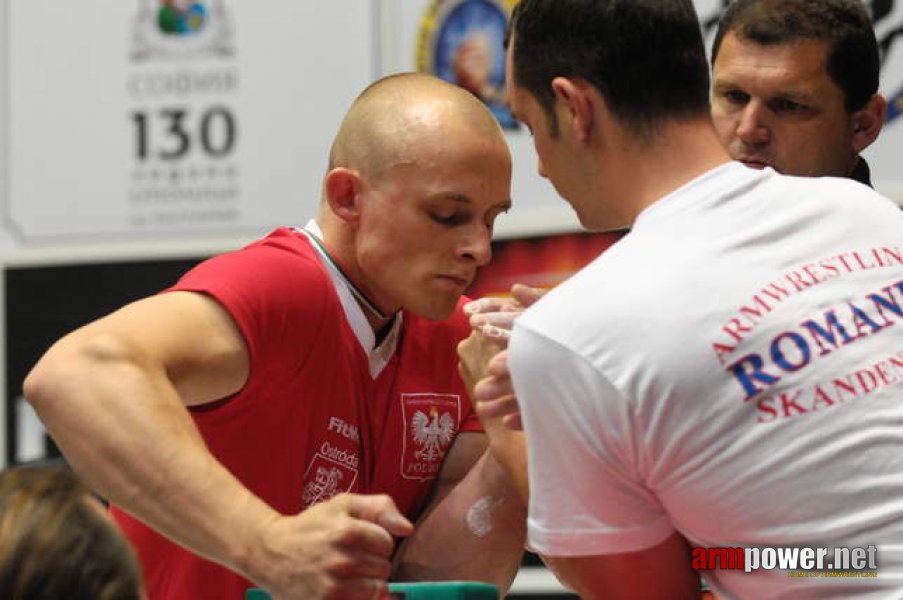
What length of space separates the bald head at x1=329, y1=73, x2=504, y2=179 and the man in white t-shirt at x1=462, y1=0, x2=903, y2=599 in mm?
431

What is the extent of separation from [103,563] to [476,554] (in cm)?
92

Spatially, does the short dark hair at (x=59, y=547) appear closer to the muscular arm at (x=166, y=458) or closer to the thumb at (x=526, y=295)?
the muscular arm at (x=166, y=458)

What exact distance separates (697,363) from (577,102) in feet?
1.20

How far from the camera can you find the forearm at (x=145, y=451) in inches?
68.7

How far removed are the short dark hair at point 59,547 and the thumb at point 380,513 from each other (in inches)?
11.7

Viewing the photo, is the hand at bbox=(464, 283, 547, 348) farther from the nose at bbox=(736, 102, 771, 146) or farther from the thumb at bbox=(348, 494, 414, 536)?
the nose at bbox=(736, 102, 771, 146)

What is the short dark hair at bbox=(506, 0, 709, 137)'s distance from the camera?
1.82m

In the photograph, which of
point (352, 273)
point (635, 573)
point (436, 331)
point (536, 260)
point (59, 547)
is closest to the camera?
point (59, 547)

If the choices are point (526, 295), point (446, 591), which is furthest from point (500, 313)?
point (446, 591)

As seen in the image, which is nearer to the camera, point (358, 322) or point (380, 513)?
point (380, 513)

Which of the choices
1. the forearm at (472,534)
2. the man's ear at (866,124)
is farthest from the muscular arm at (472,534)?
the man's ear at (866,124)

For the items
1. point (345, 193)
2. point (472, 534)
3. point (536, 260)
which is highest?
point (345, 193)

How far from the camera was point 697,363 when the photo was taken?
65.3 inches

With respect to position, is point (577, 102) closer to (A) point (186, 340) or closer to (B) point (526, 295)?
(B) point (526, 295)
